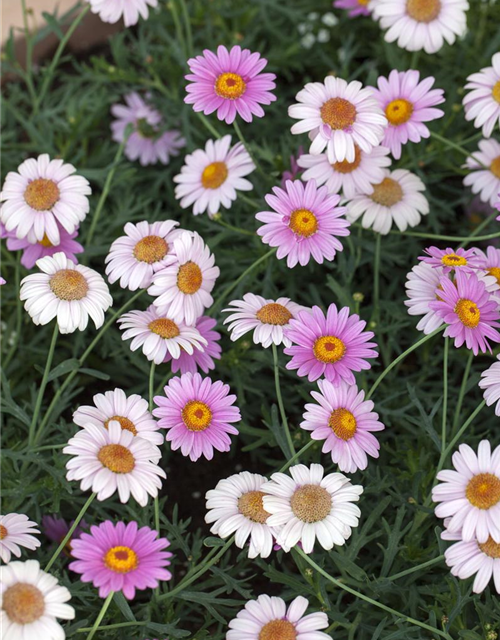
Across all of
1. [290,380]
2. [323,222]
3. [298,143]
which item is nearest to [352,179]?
[323,222]

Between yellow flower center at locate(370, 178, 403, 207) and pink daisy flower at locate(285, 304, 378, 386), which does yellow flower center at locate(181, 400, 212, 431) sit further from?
yellow flower center at locate(370, 178, 403, 207)

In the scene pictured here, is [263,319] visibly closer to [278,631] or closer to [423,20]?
[278,631]

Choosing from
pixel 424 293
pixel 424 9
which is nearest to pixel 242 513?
pixel 424 293

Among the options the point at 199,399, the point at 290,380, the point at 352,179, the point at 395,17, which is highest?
the point at 395,17

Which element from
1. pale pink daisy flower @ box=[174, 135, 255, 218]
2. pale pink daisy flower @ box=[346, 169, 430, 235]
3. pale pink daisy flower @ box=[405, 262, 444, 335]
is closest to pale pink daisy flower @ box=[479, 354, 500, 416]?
pale pink daisy flower @ box=[405, 262, 444, 335]

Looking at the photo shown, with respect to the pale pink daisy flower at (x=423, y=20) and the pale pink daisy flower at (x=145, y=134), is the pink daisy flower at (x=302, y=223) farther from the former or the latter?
the pale pink daisy flower at (x=145, y=134)

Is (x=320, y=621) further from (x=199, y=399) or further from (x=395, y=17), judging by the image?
(x=395, y=17)

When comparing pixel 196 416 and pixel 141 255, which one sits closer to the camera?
pixel 196 416
